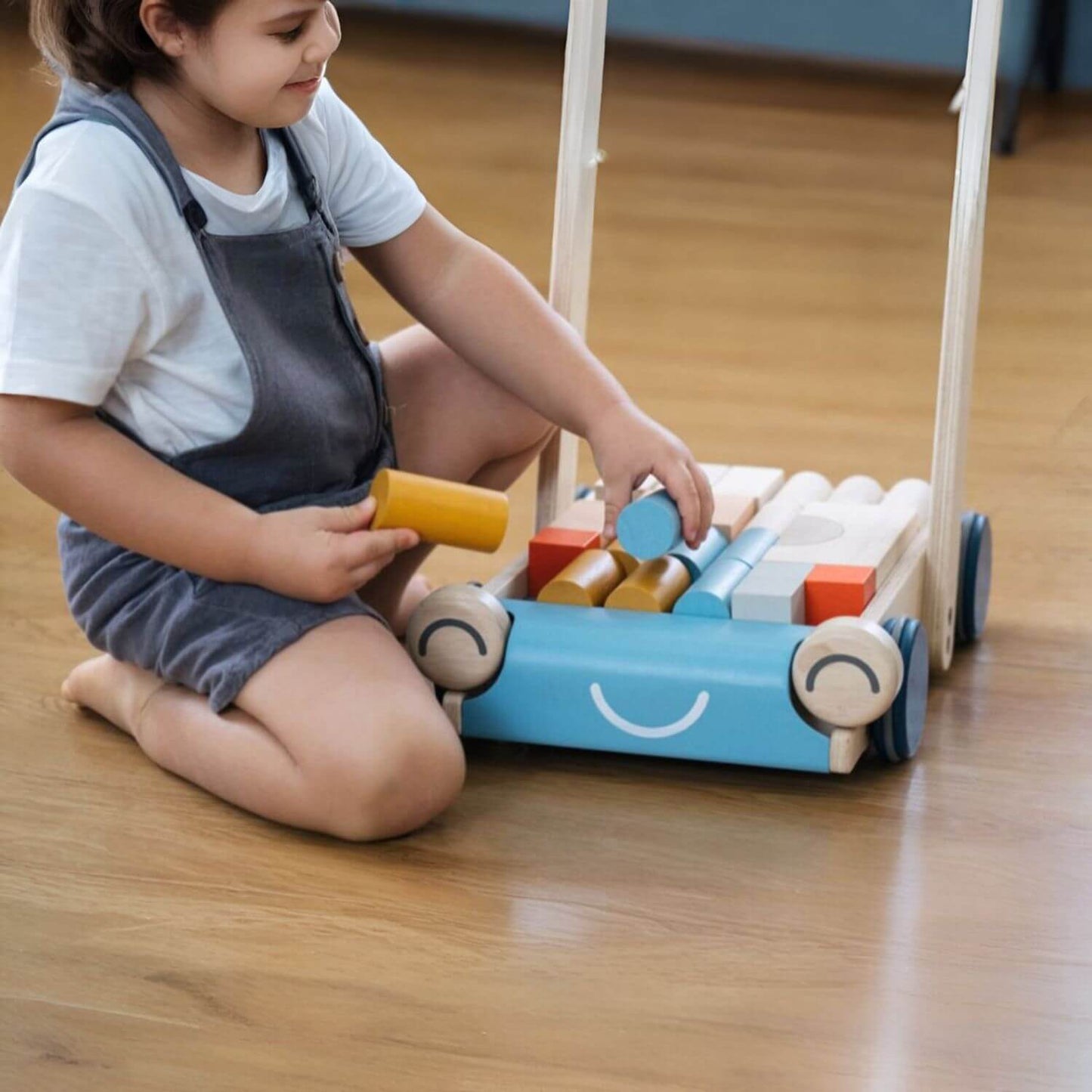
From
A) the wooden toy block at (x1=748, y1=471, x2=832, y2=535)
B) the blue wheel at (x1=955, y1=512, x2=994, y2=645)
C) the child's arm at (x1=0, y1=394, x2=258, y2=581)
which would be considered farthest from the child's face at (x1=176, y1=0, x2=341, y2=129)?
the blue wheel at (x1=955, y1=512, x2=994, y2=645)

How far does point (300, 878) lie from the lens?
0.86m

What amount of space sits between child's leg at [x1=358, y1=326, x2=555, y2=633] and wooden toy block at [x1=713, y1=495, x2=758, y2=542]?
0.12 meters

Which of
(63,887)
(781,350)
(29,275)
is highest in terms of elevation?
(29,275)

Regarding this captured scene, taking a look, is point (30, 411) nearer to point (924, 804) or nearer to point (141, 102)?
point (141, 102)

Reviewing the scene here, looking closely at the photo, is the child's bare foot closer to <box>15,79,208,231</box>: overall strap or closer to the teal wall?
<box>15,79,208,231</box>: overall strap

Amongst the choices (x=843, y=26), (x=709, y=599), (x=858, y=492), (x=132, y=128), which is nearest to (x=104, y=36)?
(x=132, y=128)

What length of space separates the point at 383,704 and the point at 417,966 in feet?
0.48

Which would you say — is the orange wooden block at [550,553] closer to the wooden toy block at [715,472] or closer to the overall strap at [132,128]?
the wooden toy block at [715,472]

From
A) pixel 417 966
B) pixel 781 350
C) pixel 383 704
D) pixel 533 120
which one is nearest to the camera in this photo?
pixel 417 966

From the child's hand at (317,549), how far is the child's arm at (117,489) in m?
0.01

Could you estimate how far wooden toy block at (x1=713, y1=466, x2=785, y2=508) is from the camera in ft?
3.78

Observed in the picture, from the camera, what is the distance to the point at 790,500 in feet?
3.81

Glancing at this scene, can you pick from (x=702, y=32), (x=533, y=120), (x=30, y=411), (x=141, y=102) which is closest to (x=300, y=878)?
(x=30, y=411)

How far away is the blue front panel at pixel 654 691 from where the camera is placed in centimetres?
93
